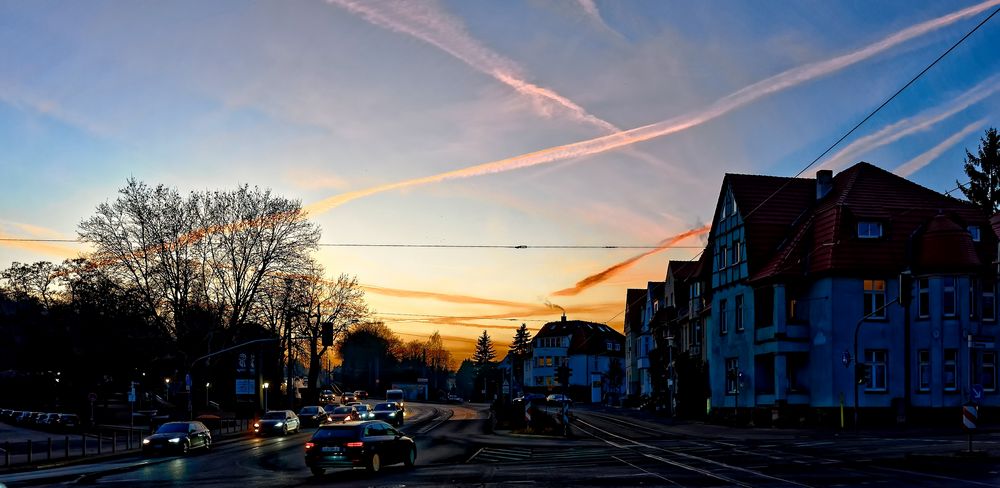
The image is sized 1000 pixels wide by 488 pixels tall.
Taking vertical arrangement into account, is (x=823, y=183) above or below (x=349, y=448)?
above

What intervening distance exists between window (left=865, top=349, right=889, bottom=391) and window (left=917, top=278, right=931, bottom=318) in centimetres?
266

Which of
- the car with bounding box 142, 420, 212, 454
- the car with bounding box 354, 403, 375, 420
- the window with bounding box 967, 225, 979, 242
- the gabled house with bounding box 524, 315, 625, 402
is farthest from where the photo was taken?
the gabled house with bounding box 524, 315, 625, 402

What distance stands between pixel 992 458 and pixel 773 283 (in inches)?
988

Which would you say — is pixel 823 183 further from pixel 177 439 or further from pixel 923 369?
pixel 177 439

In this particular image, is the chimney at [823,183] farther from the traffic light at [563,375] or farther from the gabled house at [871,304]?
the traffic light at [563,375]

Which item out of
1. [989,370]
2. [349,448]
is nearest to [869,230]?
[989,370]

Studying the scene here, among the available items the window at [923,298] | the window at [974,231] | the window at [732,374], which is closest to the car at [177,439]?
the window at [732,374]

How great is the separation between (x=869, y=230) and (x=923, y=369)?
24.4ft

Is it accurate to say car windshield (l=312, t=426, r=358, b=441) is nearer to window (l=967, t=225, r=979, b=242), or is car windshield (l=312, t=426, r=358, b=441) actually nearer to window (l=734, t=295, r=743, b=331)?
window (l=734, t=295, r=743, b=331)

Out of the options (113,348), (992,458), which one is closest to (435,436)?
(992,458)

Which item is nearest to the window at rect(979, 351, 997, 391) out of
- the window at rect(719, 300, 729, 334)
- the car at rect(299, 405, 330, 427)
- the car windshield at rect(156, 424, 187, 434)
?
the window at rect(719, 300, 729, 334)

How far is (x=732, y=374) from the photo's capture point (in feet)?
186

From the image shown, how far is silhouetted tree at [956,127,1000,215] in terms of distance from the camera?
75.4 m

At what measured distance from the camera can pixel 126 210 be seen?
66.6 m
